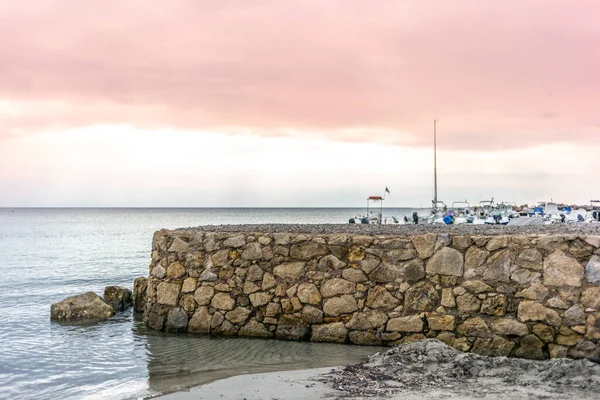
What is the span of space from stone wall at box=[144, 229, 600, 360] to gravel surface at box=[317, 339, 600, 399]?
610 mm

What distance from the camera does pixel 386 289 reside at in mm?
8258

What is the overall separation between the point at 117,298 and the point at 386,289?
6956mm

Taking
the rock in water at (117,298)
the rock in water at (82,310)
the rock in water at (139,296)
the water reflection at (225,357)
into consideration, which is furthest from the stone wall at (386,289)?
the rock in water at (117,298)

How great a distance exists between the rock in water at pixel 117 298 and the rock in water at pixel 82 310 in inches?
22.5

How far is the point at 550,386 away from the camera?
604 centimetres

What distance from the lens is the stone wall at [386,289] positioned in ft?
24.4

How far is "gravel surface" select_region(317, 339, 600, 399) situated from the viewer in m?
5.86

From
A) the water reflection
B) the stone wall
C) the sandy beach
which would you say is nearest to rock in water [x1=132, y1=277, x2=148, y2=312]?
the stone wall

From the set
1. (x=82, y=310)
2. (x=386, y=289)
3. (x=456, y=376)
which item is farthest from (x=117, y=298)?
(x=456, y=376)

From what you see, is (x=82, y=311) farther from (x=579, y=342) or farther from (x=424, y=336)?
(x=579, y=342)

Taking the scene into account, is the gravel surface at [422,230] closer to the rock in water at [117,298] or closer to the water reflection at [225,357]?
the water reflection at [225,357]

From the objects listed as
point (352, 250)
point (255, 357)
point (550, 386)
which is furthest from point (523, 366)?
point (255, 357)

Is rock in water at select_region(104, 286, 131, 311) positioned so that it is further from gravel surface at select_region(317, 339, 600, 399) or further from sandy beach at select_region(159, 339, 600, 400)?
gravel surface at select_region(317, 339, 600, 399)

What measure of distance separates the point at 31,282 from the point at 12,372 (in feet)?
43.6
